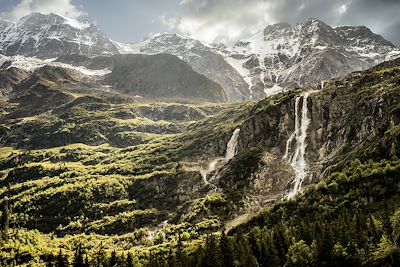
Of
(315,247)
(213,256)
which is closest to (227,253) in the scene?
(213,256)

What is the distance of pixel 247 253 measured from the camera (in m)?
154

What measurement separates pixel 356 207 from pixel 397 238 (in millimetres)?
45365

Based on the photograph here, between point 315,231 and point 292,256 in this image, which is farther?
point 315,231

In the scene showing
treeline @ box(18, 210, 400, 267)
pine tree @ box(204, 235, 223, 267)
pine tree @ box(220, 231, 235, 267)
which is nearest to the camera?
treeline @ box(18, 210, 400, 267)

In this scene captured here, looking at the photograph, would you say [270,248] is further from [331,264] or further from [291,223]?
[291,223]

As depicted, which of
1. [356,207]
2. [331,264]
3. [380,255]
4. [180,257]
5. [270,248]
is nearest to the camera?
[380,255]

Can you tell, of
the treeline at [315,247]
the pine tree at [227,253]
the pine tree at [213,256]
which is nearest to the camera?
the treeline at [315,247]

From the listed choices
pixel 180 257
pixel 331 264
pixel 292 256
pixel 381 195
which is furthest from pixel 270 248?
pixel 381 195

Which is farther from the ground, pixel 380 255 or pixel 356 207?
pixel 356 207

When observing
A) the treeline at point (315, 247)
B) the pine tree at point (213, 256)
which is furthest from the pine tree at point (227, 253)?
the pine tree at point (213, 256)

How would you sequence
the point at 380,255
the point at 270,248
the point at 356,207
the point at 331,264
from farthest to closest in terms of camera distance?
the point at 356,207
the point at 270,248
the point at 331,264
the point at 380,255

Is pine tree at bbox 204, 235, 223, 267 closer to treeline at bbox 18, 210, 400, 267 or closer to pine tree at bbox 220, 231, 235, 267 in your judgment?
treeline at bbox 18, 210, 400, 267

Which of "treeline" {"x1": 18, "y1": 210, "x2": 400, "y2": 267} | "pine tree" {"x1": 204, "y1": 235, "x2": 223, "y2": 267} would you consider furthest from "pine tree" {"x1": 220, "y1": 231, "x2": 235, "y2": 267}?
"pine tree" {"x1": 204, "y1": 235, "x2": 223, "y2": 267}

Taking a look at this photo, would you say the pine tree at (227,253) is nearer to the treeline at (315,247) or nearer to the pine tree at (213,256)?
the treeline at (315,247)
